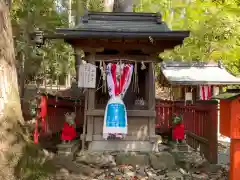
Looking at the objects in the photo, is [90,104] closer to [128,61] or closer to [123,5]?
[128,61]

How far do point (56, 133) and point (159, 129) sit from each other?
387 centimetres

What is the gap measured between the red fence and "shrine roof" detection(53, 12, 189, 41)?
2.39 m

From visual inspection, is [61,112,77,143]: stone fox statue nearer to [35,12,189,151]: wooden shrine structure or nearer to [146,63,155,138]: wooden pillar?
[35,12,189,151]: wooden shrine structure

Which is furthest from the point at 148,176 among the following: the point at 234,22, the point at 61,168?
the point at 234,22

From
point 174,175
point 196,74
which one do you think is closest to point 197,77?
point 196,74

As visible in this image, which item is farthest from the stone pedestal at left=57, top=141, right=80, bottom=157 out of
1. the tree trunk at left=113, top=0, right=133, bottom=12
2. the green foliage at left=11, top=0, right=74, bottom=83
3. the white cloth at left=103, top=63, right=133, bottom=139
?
the tree trunk at left=113, top=0, right=133, bottom=12

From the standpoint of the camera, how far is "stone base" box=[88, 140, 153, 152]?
26.0 feet


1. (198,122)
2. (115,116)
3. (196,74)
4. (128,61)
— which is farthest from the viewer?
(196,74)

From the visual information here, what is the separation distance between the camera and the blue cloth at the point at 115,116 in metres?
7.63

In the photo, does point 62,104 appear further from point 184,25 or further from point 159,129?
point 184,25

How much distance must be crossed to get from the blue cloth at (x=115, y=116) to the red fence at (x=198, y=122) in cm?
249

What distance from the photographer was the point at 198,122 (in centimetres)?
888

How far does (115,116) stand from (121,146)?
3.24ft

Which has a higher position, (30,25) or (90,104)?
(30,25)
